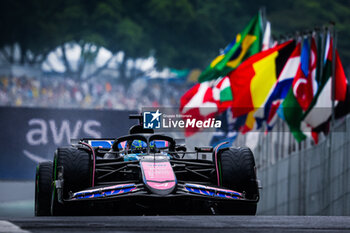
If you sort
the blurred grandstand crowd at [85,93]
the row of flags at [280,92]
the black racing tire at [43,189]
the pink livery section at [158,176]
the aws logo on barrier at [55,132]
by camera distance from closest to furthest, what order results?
the pink livery section at [158,176]
the black racing tire at [43,189]
the row of flags at [280,92]
the aws logo on barrier at [55,132]
the blurred grandstand crowd at [85,93]

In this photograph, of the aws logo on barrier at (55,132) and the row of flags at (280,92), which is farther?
the aws logo on barrier at (55,132)

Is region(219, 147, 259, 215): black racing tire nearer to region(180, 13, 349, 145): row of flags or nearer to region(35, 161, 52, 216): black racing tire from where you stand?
region(35, 161, 52, 216): black racing tire

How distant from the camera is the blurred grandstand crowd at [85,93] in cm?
4591

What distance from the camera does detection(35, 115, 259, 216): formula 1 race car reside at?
941 cm

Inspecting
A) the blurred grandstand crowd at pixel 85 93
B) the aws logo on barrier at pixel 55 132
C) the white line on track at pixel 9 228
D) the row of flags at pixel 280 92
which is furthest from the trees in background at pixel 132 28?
the white line on track at pixel 9 228

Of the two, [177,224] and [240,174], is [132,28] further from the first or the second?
[177,224]

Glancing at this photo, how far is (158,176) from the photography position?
952 cm

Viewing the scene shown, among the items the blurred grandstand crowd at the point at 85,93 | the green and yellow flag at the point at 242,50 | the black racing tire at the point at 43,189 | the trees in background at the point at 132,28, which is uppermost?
the trees in background at the point at 132,28

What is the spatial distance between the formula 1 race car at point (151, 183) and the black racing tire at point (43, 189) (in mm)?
73

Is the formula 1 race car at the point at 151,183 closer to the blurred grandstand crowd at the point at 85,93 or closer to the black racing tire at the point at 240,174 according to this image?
the black racing tire at the point at 240,174

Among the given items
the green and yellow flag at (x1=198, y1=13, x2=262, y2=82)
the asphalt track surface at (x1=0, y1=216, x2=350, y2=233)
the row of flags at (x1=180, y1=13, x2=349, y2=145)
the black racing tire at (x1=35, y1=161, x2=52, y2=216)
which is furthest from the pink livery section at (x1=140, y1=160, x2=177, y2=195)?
the green and yellow flag at (x1=198, y1=13, x2=262, y2=82)

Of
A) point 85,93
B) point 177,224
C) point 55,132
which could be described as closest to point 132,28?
point 85,93

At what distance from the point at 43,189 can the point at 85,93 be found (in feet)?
144

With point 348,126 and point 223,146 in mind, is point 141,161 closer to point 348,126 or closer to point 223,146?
point 223,146
